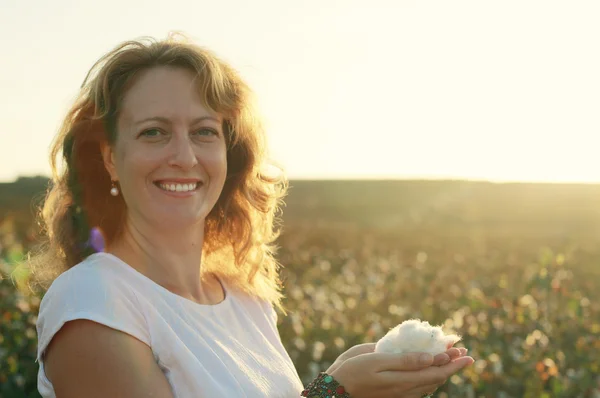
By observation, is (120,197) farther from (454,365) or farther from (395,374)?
(454,365)

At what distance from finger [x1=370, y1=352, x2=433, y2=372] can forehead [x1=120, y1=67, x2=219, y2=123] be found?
102cm

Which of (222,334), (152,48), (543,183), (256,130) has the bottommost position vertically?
(543,183)

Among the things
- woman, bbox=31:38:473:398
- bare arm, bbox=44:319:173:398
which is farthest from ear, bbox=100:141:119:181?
bare arm, bbox=44:319:173:398

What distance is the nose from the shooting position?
2660 millimetres

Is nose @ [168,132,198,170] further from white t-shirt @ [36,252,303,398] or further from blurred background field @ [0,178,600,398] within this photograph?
blurred background field @ [0,178,600,398]

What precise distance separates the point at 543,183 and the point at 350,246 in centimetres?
1972

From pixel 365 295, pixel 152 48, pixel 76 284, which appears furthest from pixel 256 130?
pixel 365 295

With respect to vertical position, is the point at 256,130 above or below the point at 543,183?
above

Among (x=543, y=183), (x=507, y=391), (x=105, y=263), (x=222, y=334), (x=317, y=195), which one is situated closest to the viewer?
(x=105, y=263)

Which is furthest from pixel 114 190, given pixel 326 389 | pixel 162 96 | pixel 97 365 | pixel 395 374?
pixel 395 374

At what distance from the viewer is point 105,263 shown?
2514 mm

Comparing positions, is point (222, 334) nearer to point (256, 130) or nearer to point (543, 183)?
point (256, 130)

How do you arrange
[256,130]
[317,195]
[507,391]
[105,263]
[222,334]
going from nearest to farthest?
1. [105,263]
2. [222,334]
3. [256,130]
4. [507,391]
5. [317,195]

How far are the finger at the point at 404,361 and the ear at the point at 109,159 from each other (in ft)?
3.75
